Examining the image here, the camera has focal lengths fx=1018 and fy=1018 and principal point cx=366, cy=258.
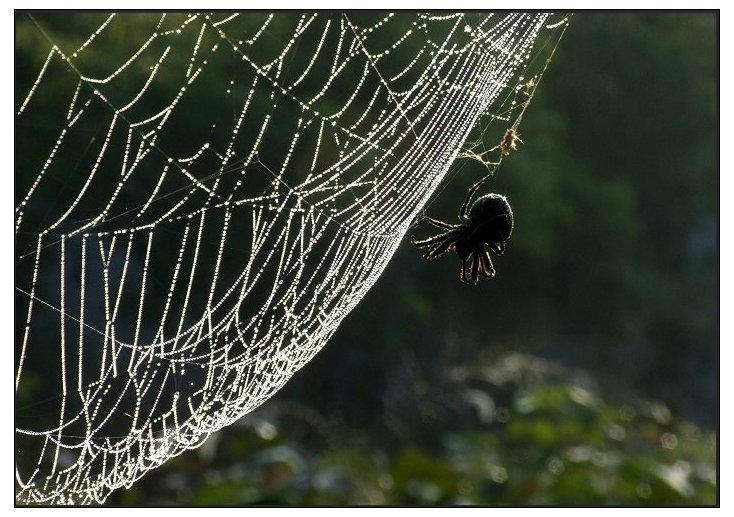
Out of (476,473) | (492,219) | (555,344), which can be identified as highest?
(492,219)

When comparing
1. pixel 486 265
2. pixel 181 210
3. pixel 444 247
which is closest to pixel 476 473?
pixel 181 210

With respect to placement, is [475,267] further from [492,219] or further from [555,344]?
[555,344]

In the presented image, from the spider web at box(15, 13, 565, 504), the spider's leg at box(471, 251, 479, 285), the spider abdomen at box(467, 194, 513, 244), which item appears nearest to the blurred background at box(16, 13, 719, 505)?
the spider web at box(15, 13, 565, 504)

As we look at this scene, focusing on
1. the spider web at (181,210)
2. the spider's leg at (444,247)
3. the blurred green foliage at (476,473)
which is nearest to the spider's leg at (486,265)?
the spider's leg at (444,247)

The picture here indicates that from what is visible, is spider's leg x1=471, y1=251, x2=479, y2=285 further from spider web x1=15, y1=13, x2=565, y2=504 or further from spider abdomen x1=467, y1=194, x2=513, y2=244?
spider web x1=15, y1=13, x2=565, y2=504

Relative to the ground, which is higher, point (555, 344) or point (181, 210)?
point (181, 210)

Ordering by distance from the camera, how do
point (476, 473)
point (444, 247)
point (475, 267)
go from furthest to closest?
point (476, 473) < point (475, 267) < point (444, 247)

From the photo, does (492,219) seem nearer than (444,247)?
Yes

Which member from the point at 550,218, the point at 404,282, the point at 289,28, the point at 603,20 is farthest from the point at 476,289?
the point at 289,28

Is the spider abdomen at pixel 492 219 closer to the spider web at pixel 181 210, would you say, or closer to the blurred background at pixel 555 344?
the spider web at pixel 181 210
